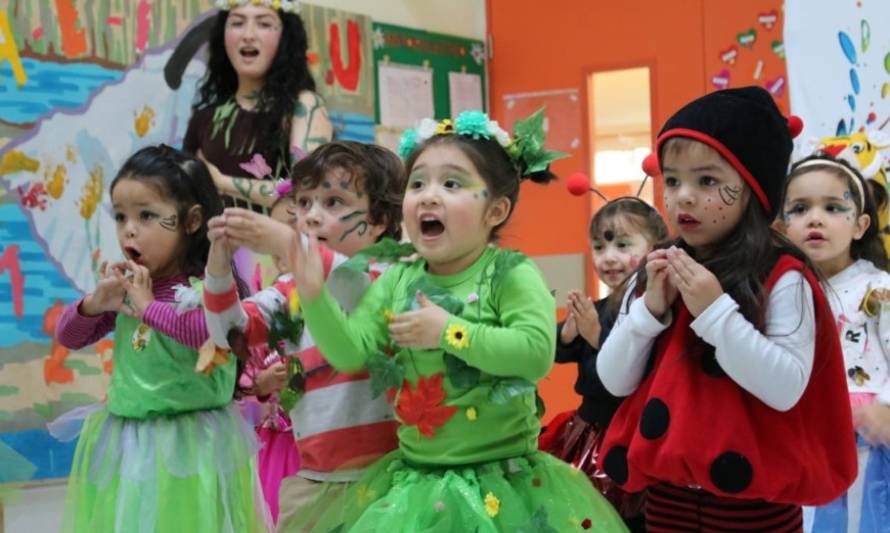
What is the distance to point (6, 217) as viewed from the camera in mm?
3988

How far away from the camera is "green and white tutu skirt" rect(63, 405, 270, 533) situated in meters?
2.40

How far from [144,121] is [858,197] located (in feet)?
9.13

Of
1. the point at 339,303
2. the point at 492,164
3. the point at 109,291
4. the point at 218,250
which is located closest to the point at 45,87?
the point at 109,291

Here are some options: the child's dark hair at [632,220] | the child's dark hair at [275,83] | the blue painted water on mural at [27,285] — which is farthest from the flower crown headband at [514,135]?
the blue painted water on mural at [27,285]

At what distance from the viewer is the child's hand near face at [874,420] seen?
2645 millimetres

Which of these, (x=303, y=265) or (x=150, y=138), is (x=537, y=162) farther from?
(x=150, y=138)

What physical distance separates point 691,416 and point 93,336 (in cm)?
151

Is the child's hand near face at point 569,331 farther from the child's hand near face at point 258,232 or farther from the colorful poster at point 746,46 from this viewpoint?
the colorful poster at point 746,46

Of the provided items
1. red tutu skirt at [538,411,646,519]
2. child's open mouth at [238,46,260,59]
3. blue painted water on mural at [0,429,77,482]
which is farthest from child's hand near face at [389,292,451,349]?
blue painted water on mural at [0,429,77,482]

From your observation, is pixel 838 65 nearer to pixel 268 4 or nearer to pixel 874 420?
pixel 874 420

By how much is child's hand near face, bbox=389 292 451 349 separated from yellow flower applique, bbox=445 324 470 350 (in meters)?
0.01

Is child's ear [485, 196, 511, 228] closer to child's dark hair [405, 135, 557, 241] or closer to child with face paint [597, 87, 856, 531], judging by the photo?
child's dark hair [405, 135, 557, 241]

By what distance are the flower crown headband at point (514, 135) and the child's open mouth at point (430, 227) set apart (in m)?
0.19

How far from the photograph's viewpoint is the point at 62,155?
412cm
